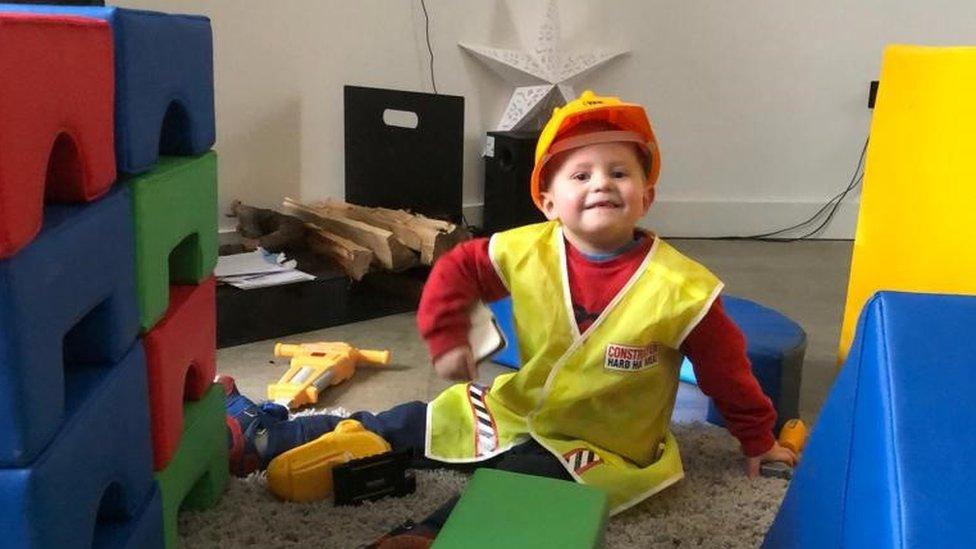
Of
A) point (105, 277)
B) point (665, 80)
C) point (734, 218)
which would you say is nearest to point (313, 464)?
point (105, 277)

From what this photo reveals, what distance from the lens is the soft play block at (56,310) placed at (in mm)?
605

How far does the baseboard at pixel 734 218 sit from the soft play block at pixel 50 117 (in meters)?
2.32

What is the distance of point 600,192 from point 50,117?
0.64 metres

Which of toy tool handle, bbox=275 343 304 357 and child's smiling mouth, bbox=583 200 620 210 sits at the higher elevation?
child's smiling mouth, bbox=583 200 620 210

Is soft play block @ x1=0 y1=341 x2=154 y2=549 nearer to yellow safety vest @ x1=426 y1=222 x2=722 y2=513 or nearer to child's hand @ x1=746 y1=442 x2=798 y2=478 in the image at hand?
yellow safety vest @ x1=426 y1=222 x2=722 y2=513

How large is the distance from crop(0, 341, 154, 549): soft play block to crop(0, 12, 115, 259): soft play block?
16 centimetres

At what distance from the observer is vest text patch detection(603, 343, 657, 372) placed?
112cm

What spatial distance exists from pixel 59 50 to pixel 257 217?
→ 5.00 feet

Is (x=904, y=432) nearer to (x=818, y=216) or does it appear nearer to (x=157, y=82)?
(x=157, y=82)

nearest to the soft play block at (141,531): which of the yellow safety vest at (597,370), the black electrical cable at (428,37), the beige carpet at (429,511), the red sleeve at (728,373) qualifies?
the beige carpet at (429,511)

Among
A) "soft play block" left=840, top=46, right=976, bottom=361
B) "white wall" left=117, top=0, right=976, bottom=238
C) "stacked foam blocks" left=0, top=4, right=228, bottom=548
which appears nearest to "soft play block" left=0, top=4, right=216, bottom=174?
"stacked foam blocks" left=0, top=4, right=228, bottom=548

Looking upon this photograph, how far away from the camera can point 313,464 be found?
114cm

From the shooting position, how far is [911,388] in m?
0.61

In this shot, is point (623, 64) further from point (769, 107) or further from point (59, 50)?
point (59, 50)
